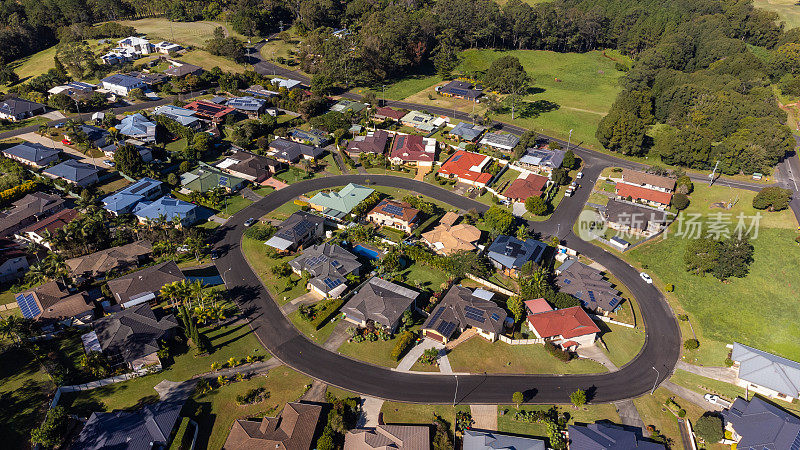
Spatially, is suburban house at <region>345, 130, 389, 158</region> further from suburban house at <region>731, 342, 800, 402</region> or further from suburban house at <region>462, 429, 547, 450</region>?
suburban house at <region>731, 342, 800, 402</region>

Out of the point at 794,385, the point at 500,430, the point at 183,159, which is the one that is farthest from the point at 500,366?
the point at 183,159

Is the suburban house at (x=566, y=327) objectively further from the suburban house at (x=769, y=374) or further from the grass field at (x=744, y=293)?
the suburban house at (x=769, y=374)

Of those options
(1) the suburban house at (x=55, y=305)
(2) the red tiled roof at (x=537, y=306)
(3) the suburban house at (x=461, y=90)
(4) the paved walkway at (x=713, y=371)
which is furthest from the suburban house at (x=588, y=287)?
(3) the suburban house at (x=461, y=90)

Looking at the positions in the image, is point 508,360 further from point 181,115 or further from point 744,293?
point 181,115

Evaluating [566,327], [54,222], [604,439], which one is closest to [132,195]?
[54,222]

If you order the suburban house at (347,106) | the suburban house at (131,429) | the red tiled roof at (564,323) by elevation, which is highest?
the suburban house at (347,106)

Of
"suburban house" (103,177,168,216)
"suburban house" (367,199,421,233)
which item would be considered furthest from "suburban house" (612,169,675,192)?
"suburban house" (103,177,168,216)
